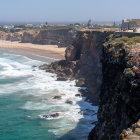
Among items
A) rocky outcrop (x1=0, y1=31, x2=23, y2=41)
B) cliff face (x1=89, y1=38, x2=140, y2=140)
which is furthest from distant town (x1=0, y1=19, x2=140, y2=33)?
cliff face (x1=89, y1=38, x2=140, y2=140)

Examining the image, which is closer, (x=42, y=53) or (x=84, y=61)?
(x=84, y=61)

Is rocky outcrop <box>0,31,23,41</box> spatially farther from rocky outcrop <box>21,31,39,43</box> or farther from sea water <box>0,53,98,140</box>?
sea water <box>0,53,98,140</box>

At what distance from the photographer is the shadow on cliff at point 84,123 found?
19.6 m

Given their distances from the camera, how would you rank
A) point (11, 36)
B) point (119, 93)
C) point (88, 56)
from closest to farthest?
point (119, 93), point (88, 56), point (11, 36)

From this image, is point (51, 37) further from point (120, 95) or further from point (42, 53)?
point (120, 95)

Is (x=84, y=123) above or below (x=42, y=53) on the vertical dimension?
below

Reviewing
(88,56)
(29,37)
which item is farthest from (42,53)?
(88,56)

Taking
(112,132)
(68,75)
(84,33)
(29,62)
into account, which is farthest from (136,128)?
(29,62)

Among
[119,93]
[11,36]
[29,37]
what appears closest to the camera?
[119,93]

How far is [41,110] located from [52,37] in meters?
52.7

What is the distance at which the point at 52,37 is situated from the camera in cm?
7581

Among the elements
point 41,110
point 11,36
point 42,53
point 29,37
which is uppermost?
point 11,36

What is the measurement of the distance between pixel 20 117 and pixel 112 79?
34.9 feet

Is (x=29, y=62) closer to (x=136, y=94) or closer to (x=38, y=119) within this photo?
(x=38, y=119)
